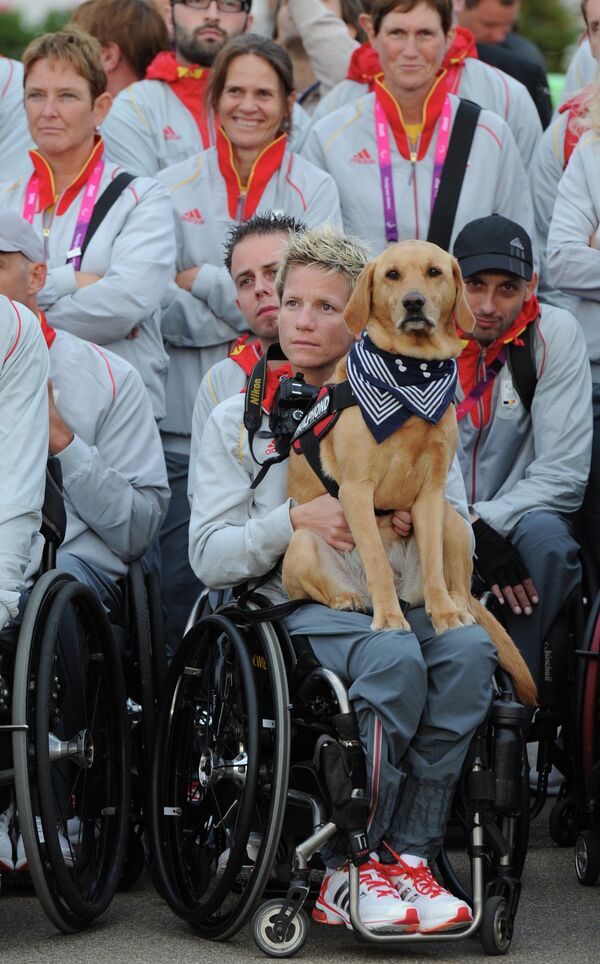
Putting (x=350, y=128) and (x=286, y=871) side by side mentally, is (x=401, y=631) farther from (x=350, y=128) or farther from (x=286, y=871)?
(x=350, y=128)

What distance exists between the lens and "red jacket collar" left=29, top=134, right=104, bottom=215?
240 inches

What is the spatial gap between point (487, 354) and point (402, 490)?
4.13 ft

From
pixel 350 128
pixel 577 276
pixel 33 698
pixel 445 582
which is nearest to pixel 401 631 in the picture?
pixel 445 582

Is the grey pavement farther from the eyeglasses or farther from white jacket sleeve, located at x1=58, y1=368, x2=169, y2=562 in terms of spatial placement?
the eyeglasses

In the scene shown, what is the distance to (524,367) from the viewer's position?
5.54m

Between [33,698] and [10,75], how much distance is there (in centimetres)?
399

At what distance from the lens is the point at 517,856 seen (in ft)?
13.7

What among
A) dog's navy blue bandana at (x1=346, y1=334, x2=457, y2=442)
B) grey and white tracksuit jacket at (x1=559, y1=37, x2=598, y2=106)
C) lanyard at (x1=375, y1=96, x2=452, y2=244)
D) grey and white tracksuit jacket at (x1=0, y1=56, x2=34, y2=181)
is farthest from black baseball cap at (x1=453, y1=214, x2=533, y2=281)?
grey and white tracksuit jacket at (x1=0, y1=56, x2=34, y2=181)

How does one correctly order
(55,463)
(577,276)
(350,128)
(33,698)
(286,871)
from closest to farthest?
(33,698)
(286,871)
(55,463)
(577,276)
(350,128)

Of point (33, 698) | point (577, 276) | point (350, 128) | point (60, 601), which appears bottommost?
point (33, 698)

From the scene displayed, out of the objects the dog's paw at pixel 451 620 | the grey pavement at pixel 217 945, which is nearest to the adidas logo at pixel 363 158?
the dog's paw at pixel 451 620

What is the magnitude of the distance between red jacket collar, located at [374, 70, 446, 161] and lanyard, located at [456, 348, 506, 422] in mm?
1250

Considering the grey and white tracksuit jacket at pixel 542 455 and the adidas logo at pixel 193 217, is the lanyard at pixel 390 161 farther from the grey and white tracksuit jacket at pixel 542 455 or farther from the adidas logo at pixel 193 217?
the grey and white tracksuit jacket at pixel 542 455

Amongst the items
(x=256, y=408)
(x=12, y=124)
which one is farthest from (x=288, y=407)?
(x=12, y=124)
